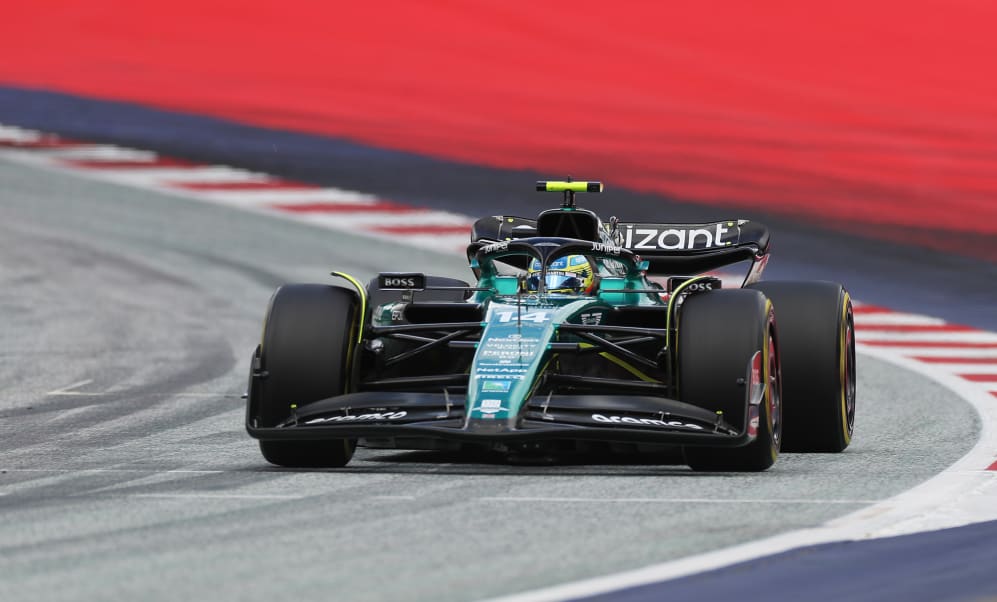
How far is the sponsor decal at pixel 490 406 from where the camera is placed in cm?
967

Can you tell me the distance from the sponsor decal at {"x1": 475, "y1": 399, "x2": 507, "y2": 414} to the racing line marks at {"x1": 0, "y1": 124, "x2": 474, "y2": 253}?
13956mm

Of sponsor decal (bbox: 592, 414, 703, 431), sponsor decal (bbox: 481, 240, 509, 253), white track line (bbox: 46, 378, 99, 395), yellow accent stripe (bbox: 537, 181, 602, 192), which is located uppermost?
yellow accent stripe (bbox: 537, 181, 602, 192)

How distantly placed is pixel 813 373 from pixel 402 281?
248cm

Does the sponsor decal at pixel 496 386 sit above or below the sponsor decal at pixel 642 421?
above

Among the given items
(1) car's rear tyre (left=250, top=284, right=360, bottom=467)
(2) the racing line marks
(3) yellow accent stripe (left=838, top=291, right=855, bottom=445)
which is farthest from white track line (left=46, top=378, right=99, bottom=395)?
(2) the racing line marks

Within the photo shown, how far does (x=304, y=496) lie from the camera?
8.97m

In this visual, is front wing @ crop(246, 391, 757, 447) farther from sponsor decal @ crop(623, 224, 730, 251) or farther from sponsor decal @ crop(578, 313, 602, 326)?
sponsor decal @ crop(623, 224, 730, 251)

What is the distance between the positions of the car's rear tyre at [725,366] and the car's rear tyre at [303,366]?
5.97 ft

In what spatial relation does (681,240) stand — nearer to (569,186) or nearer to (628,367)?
(569,186)

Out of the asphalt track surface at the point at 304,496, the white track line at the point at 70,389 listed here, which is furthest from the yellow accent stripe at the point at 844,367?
the white track line at the point at 70,389

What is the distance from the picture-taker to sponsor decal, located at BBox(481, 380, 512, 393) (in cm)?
977

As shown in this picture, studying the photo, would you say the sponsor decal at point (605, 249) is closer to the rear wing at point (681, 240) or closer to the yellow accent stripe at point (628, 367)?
the yellow accent stripe at point (628, 367)

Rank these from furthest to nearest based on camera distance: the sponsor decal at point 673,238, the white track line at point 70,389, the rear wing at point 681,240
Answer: the white track line at point 70,389, the sponsor decal at point 673,238, the rear wing at point 681,240

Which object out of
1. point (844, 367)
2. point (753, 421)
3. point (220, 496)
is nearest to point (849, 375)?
point (844, 367)
